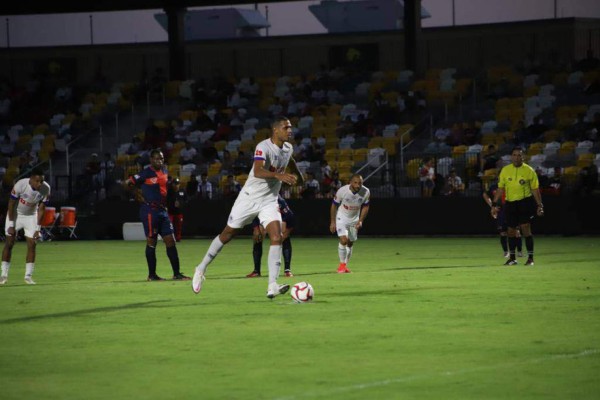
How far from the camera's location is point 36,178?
65.4 ft

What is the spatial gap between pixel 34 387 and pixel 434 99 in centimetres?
3776

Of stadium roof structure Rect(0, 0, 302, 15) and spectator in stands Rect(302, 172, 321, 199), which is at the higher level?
stadium roof structure Rect(0, 0, 302, 15)

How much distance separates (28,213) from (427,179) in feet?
65.1

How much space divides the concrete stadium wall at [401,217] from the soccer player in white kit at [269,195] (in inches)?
852

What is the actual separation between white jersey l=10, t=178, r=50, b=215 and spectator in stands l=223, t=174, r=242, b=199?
20.2 meters

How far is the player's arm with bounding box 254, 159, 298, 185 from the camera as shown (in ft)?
49.1

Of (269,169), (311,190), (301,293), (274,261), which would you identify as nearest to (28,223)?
(269,169)

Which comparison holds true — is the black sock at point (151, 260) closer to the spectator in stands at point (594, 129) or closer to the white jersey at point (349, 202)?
the white jersey at point (349, 202)

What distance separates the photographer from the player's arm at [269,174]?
590 inches

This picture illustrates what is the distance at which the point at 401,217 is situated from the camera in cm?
3844

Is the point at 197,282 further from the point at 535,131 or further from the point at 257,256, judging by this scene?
the point at 535,131

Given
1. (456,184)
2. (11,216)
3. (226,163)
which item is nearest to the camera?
(11,216)

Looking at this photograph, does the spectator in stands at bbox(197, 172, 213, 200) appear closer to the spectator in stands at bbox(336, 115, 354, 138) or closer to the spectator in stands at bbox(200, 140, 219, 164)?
the spectator in stands at bbox(200, 140, 219, 164)

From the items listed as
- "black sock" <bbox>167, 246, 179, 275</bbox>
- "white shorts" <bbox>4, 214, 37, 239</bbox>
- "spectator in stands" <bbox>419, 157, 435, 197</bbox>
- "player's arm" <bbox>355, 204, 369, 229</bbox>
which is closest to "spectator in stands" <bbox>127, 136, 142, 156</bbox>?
"spectator in stands" <bbox>419, 157, 435, 197</bbox>
